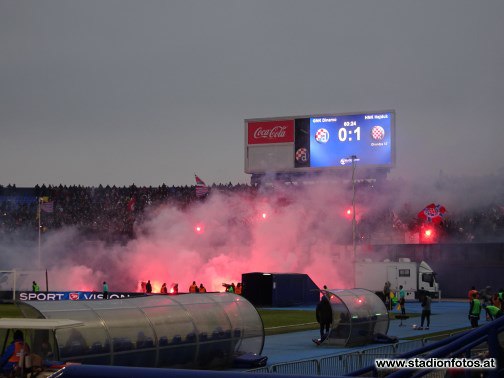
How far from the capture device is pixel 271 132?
2940 inches

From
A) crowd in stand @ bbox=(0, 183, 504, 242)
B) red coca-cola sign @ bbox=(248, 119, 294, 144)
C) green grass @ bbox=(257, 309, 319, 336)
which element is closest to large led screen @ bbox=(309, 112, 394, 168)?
red coca-cola sign @ bbox=(248, 119, 294, 144)

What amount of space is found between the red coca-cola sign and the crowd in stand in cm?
510

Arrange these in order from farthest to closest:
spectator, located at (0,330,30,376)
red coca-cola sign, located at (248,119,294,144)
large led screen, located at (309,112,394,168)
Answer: red coca-cola sign, located at (248,119,294,144), large led screen, located at (309,112,394,168), spectator, located at (0,330,30,376)

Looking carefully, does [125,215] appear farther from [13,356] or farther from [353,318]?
[13,356]

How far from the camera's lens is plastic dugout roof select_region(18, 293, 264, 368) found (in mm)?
17484

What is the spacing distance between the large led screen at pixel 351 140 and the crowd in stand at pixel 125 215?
833 cm

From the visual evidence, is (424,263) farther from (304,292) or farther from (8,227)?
(8,227)

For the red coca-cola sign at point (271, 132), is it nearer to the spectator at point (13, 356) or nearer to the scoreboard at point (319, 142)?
the scoreboard at point (319, 142)

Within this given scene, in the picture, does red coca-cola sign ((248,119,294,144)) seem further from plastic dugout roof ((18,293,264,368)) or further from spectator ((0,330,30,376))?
spectator ((0,330,30,376))

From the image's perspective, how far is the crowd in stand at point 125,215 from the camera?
85.2 m

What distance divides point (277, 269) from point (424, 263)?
14259 mm

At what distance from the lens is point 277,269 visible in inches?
2793

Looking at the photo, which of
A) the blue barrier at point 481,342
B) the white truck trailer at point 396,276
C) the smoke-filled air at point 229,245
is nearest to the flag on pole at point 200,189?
the smoke-filled air at point 229,245

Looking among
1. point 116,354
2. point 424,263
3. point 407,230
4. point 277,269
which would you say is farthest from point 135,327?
point 407,230
